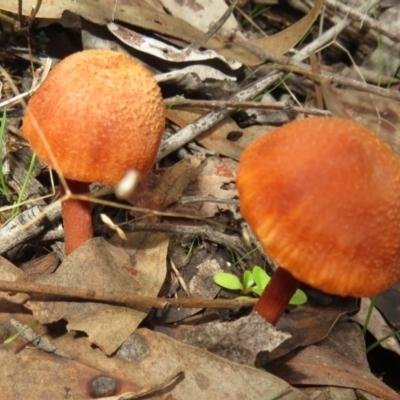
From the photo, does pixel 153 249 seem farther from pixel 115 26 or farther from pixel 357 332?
pixel 115 26

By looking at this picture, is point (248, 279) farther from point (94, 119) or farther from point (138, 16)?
point (138, 16)

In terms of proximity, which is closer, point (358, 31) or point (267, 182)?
point (267, 182)

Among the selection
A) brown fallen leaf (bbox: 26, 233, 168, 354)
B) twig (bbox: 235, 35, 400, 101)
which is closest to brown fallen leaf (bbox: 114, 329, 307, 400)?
brown fallen leaf (bbox: 26, 233, 168, 354)

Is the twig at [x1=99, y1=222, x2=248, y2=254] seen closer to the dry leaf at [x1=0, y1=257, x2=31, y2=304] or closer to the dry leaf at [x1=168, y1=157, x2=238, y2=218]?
the dry leaf at [x1=168, y1=157, x2=238, y2=218]

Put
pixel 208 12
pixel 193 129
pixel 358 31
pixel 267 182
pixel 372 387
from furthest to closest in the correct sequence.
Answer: pixel 358 31 < pixel 208 12 < pixel 193 129 < pixel 372 387 < pixel 267 182

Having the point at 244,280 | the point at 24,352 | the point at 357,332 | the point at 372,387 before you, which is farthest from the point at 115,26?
the point at 372,387

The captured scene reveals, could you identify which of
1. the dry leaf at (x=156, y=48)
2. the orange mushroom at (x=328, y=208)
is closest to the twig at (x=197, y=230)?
the orange mushroom at (x=328, y=208)
